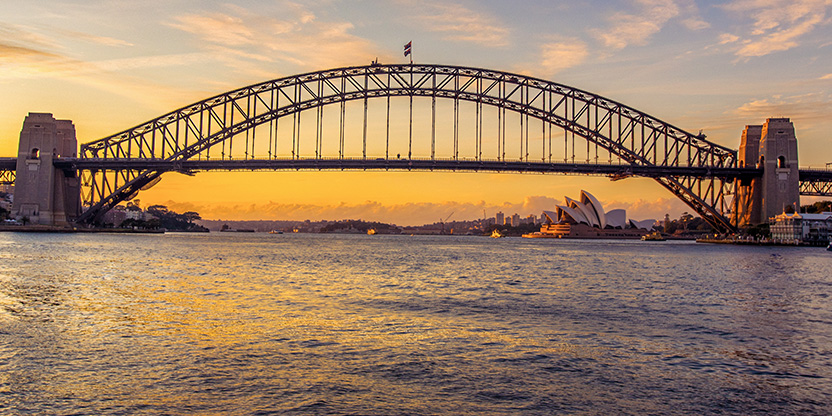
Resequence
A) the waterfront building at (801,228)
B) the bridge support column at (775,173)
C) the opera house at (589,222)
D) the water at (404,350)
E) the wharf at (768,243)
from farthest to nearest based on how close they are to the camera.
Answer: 1. the opera house at (589,222)
2. the bridge support column at (775,173)
3. the waterfront building at (801,228)
4. the wharf at (768,243)
5. the water at (404,350)

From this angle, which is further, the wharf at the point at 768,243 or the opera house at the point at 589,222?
the opera house at the point at 589,222

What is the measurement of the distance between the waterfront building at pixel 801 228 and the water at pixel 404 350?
197 ft

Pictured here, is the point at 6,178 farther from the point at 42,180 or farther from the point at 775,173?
the point at 775,173

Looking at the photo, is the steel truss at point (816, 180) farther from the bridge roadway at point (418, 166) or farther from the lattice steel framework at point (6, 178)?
the lattice steel framework at point (6, 178)

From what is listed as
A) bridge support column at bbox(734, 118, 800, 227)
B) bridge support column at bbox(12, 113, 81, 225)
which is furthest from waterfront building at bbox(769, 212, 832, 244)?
bridge support column at bbox(12, 113, 81, 225)

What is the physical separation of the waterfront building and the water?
6000 centimetres

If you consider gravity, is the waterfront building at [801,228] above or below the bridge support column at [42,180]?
below

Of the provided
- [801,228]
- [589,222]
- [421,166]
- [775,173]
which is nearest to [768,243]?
[801,228]

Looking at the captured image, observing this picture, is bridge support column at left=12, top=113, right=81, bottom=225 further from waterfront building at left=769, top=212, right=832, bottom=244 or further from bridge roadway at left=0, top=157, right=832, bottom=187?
waterfront building at left=769, top=212, right=832, bottom=244

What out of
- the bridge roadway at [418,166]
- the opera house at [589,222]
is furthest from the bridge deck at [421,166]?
the opera house at [589,222]

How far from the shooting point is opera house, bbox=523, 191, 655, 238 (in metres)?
127

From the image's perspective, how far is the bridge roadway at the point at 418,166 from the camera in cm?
7581

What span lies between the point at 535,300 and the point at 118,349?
11949mm

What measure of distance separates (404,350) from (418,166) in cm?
6440
